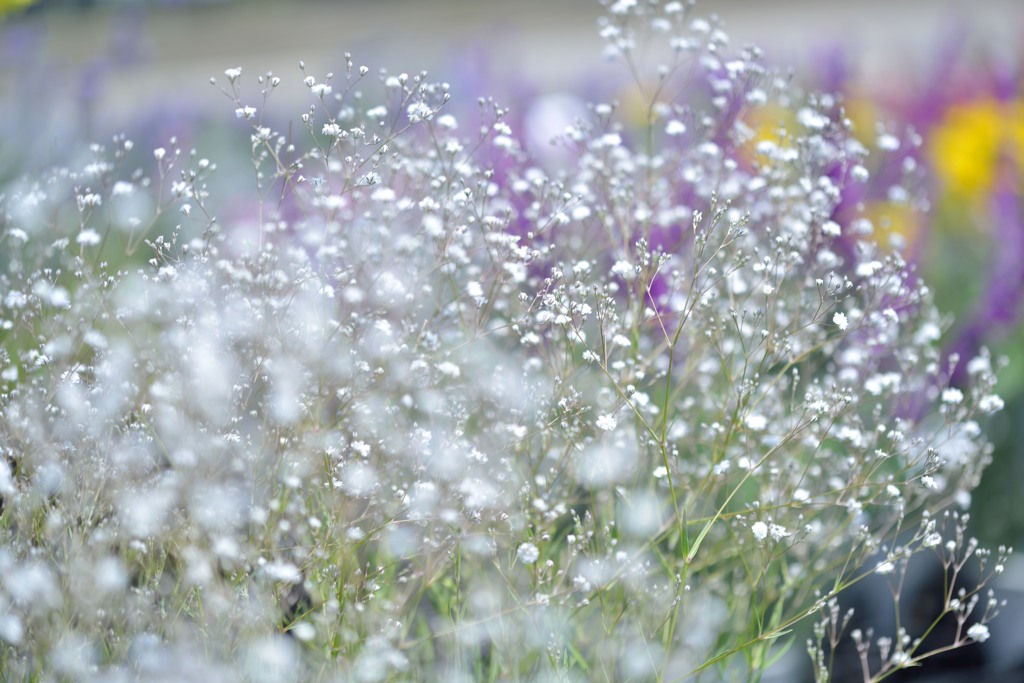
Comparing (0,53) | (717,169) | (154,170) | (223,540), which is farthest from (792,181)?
(0,53)

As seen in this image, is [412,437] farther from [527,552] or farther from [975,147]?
[975,147]

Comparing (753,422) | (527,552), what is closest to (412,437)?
(527,552)

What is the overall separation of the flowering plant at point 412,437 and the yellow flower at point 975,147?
1.66 meters

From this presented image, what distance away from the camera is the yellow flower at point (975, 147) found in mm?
2930

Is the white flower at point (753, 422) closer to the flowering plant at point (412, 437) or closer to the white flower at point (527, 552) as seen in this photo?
the flowering plant at point (412, 437)

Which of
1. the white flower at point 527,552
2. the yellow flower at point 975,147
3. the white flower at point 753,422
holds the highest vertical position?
the white flower at point 753,422

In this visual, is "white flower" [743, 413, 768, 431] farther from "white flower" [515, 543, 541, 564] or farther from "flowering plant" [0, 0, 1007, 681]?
"white flower" [515, 543, 541, 564]

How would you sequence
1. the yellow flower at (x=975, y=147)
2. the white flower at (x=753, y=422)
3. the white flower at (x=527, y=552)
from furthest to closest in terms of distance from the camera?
the yellow flower at (x=975, y=147), the white flower at (x=753, y=422), the white flower at (x=527, y=552)

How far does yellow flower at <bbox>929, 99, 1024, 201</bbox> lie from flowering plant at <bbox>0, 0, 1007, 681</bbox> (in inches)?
65.4

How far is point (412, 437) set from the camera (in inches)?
44.4

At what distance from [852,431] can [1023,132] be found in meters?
2.16

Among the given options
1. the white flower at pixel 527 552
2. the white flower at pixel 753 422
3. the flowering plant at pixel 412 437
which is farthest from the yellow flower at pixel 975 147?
the white flower at pixel 527 552

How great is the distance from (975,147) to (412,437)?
92.4 inches

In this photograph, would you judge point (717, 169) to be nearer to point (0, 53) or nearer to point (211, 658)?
point (211, 658)
